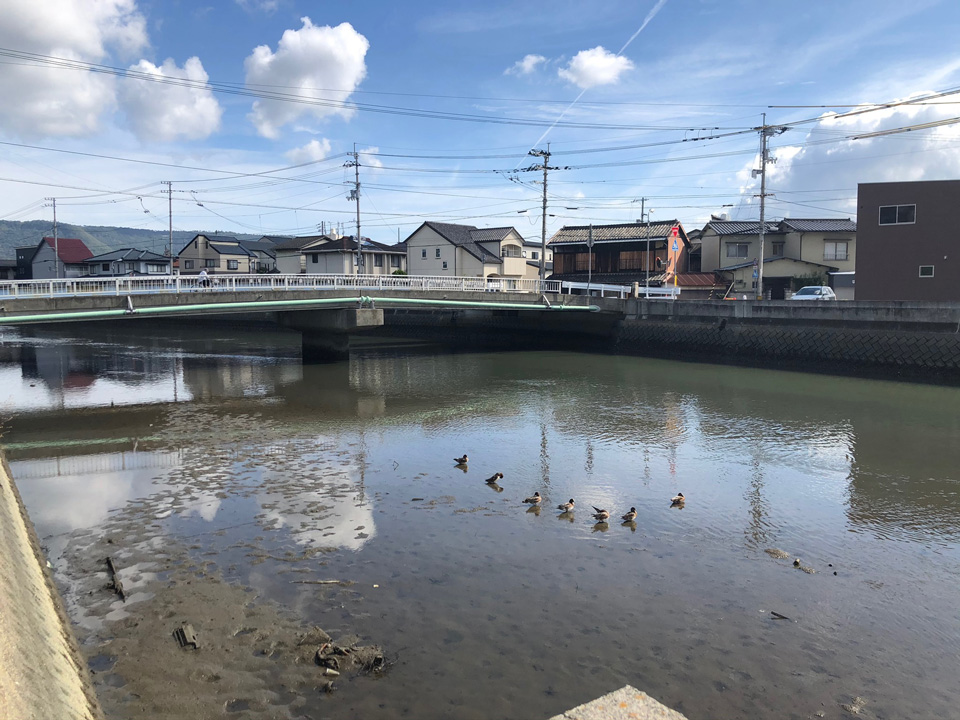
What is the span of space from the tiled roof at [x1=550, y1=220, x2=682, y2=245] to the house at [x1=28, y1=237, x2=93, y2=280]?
5384 centimetres

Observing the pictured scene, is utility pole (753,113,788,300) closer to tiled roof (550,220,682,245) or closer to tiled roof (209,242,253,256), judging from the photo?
tiled roof (550,220,682,245)

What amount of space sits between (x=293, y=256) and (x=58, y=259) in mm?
30283

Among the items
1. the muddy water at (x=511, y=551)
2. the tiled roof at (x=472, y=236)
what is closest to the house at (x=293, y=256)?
the tiled roof at (x=472, y=236)

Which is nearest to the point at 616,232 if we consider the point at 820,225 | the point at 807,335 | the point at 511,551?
the point at 820,225

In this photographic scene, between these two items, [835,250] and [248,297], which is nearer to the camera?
[248,297]

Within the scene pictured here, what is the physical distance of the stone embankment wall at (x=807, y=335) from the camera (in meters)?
24.5

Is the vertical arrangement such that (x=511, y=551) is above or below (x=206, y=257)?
below

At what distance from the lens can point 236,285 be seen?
2542 centimetres

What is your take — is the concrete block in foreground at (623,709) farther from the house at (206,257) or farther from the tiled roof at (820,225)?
the house at (206,257)

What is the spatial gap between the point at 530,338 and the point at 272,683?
115 feet

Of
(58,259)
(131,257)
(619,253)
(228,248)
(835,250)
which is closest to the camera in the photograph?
(835,250)

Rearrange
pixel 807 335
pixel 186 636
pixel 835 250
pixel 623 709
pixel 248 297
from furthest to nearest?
pixel 835 250 → pixel 807 335 → pixel 248 297 → pixel 186 636 → pixel 623 709

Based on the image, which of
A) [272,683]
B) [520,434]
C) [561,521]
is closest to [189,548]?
[272,683]

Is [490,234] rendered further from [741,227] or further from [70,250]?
[70,250]
